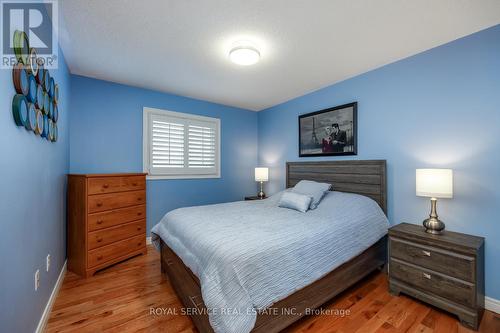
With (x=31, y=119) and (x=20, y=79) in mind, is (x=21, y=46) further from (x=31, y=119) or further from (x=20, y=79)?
(x=31, y=119)

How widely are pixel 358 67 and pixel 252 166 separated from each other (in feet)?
8.51

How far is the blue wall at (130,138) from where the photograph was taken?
2.85m

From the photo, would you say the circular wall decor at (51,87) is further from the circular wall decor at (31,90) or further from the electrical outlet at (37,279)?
the electrical outlet at (37,279)

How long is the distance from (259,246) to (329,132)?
2.33 m

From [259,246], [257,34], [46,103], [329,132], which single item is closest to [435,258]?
[259,246]

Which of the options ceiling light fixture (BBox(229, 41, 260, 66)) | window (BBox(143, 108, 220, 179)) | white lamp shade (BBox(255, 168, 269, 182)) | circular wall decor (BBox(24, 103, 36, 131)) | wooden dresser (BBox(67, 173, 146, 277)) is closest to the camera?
circular wall decor (BBox(24, 103, 36, 131))

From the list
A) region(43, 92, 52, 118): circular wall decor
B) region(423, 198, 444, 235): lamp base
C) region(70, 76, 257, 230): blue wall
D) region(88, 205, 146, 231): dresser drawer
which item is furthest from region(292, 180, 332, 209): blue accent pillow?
region(43, 92, 52, 118): circular wall decor

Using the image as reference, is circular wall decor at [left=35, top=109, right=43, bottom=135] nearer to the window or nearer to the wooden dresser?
the wooden dresser

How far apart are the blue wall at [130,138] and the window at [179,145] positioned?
10 cm

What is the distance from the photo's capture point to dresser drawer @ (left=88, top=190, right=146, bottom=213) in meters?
2.39

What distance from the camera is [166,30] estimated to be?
1901mm

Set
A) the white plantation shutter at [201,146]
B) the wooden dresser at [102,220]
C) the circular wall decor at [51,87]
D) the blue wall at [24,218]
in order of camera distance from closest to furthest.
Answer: the blue wall at [24,218], the circular wall decor at [51,87], the wooden dresser at [102,220], the white plantation shutter at [201,146]

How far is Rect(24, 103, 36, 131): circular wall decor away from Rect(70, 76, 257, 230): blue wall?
162 cm

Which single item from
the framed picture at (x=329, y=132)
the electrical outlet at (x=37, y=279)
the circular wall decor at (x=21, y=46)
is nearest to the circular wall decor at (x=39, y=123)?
the circular wall decor at (x=21, y=46)
